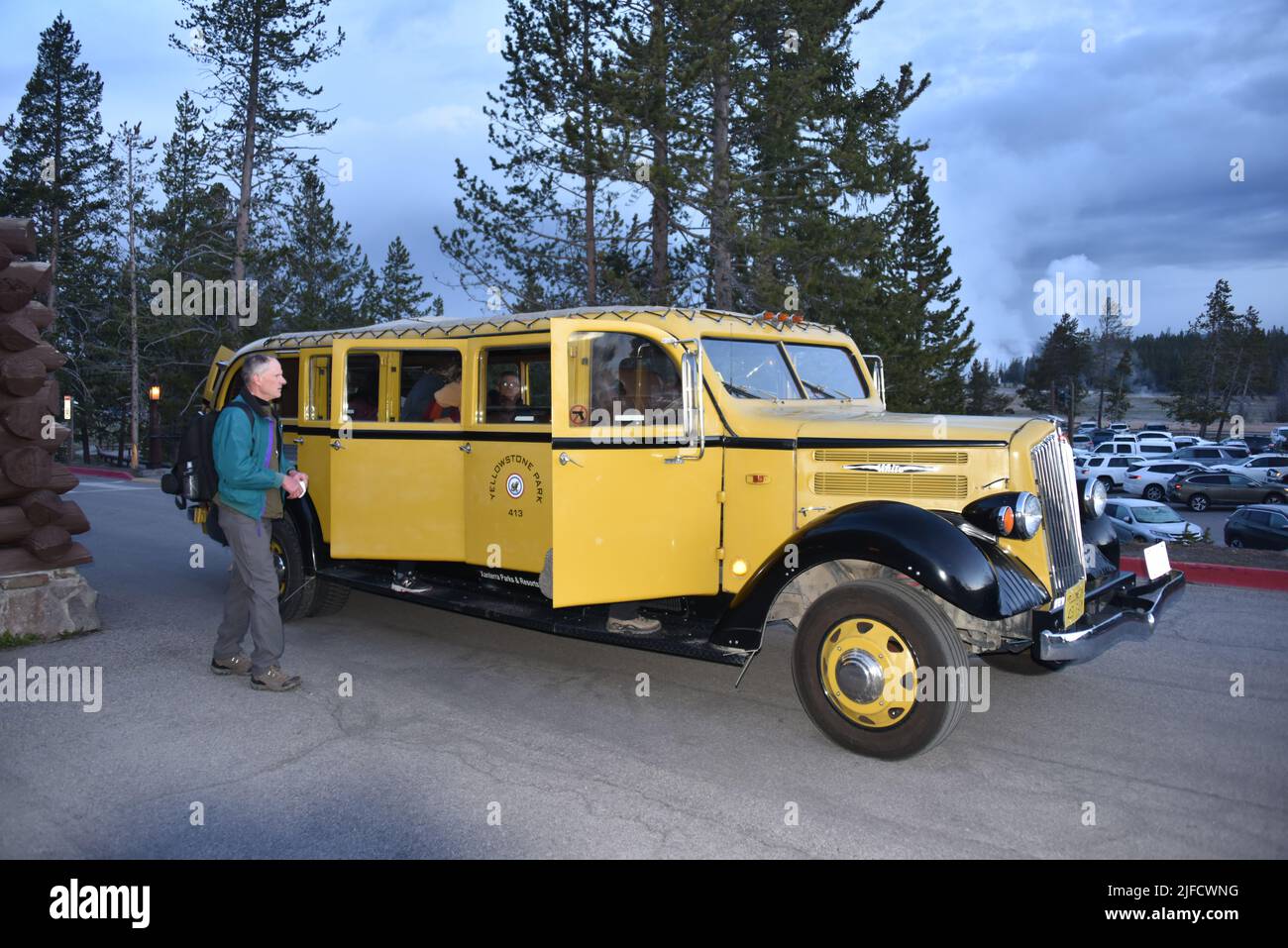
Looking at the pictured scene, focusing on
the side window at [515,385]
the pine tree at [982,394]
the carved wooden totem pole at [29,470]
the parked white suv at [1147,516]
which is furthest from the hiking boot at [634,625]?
the pine tree at [982,394]

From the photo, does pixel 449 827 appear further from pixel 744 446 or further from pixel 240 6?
pixel 240 6

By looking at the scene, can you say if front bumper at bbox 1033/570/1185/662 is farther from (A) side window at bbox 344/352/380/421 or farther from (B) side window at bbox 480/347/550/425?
(A) side window at bbox 344/352/380/421

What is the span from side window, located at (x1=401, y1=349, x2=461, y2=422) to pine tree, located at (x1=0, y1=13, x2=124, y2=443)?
33.6 metres

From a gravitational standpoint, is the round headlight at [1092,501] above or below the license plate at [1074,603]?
above

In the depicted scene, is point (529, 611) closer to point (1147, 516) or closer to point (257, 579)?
point (257, 579)

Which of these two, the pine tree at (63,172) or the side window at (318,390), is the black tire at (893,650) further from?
the pine tree at (63,172)

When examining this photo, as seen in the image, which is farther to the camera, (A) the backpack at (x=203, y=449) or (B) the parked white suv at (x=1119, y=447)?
(B) the parked white suv at (x=1119, y=447)

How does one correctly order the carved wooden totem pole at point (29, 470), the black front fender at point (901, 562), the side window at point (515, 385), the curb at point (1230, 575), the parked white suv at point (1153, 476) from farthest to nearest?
the parked white suv at point (1153, 476), the curb at point (1230, 575), the carved wooden totem pole at point (29, 470), the side window at point (515, 385), the black front fender at point (901, 562)

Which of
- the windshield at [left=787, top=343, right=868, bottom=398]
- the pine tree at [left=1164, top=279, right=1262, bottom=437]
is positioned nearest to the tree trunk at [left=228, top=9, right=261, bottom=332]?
the windshield at [left=787, top=343, right=868, bottom=398]

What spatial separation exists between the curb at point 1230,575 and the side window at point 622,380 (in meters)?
5.18

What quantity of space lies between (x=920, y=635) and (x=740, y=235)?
14.3 metres

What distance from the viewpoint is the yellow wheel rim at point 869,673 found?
452 cm

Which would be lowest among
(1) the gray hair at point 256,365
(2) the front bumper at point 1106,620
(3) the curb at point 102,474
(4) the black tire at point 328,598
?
(4) the black tire at point 328,598
